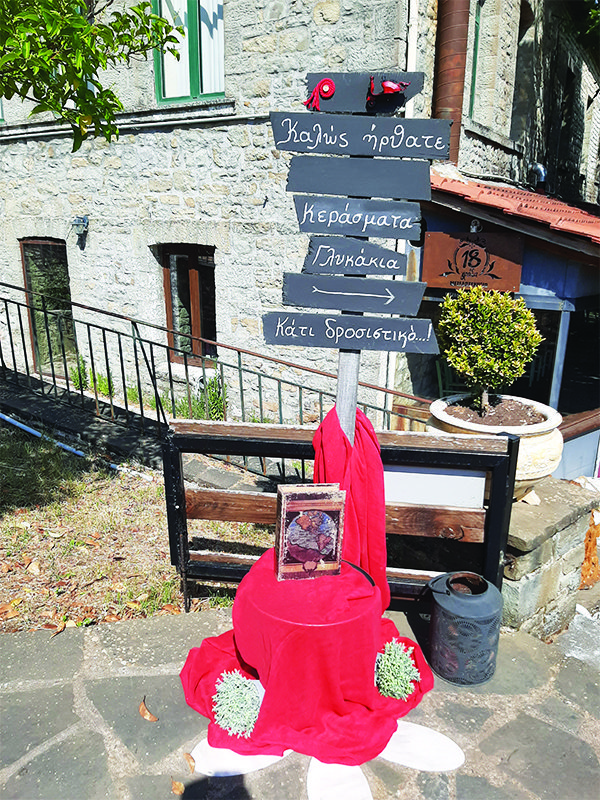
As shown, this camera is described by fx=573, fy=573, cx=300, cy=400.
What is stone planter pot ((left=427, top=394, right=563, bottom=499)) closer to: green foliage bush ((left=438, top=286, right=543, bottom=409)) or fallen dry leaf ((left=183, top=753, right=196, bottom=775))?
green foliage bush ((left=438, top=286, right=543, bottom=409))

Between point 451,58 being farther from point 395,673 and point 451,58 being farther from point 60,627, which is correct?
point 60,627

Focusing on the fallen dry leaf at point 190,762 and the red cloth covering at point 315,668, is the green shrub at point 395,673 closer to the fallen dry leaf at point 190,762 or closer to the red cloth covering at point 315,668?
the red cloth covering at point 315,668

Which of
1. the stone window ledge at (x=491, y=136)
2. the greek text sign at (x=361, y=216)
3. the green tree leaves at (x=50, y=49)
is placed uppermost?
the stone window ledge at (x=491, y=136)

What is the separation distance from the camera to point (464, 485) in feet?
10.2

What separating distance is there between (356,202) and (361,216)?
67mm

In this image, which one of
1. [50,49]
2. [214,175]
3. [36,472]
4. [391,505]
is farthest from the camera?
[214,175]

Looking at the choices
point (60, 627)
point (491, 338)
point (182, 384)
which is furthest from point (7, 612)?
point (182, 384)

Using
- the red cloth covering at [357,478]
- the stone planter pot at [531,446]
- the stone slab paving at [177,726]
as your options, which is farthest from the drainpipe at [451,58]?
the stone slab paving at [177,726]

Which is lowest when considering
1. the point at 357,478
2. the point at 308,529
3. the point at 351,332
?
the point at 308,529

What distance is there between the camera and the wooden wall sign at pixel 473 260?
17.9 feet

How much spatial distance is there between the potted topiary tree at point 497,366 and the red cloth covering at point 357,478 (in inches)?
41.1

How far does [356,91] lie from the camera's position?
2.52 m

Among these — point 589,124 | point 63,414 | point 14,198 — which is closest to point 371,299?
point 63,414

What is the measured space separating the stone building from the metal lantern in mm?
3572
